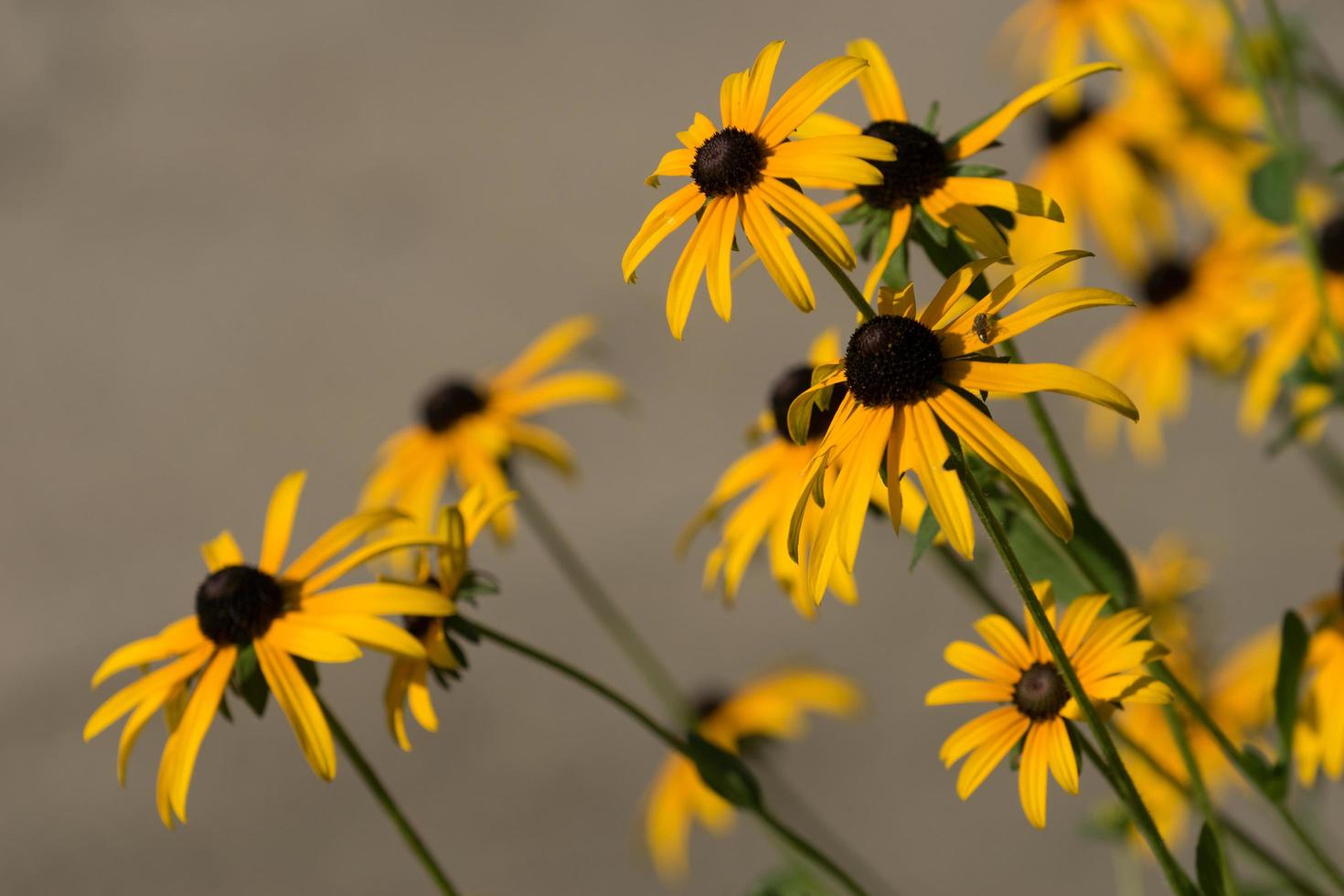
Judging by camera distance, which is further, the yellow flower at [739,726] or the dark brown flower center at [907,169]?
the yellow flower at [739,726]

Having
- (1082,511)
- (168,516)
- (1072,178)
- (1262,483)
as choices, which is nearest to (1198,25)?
(1072,178)

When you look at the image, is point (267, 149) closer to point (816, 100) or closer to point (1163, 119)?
point (1163, 119)

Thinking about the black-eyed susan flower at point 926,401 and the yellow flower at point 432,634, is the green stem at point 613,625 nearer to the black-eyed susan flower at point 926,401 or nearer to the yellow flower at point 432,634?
the yellow flower at point 432,634

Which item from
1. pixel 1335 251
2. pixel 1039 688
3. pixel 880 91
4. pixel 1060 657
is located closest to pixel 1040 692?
pixel 1039 688

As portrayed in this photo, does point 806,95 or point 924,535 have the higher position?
point 806,95

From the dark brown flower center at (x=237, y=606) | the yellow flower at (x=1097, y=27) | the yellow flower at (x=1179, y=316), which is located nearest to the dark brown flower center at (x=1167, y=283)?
the yellow flower at (x=1179, y=316)

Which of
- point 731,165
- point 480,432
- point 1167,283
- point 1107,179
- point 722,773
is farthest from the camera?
point 1107,179

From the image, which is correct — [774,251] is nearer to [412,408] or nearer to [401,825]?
[401,825]
